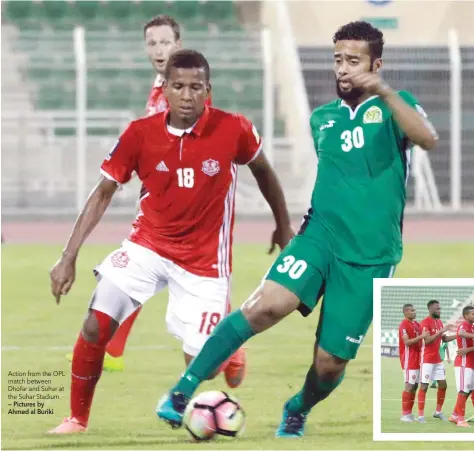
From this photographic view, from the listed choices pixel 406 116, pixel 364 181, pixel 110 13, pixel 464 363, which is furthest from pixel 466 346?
pixel 110 13

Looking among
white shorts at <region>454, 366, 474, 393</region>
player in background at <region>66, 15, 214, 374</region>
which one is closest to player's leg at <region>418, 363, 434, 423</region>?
white shorts at <region>454, 366, 474, 393</region>

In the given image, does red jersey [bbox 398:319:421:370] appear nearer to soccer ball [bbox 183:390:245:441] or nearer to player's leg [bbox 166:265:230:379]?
soccer ball [bbox 183:390:245:441]

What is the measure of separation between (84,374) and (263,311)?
3.10 feet

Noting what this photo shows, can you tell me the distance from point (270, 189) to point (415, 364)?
52.9 inches

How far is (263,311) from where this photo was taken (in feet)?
19.1

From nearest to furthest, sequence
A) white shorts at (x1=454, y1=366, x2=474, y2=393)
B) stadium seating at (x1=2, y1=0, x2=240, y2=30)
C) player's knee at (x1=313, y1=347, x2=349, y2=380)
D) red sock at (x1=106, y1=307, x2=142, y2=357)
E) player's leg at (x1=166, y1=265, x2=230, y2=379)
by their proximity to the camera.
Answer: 1. white shorts at (x1=454, y1=366, x2=474, y2=393)
2. player's knee at (x1=313, y1=347, x2=349, y2=380)
3. player's leg at (x1=166, y1=265, x2=230, y2=379)
4. red sock at (x1=106, y1=307, x2=142, y2=357)
5. stadium seating at (x1=2, y1=0, x2=240, y2=30)

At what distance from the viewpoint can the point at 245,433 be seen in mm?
6129

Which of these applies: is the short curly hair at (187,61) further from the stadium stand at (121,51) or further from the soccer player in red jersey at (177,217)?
the stadium stand at (121,51)

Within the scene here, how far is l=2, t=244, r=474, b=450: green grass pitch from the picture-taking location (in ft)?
19.4

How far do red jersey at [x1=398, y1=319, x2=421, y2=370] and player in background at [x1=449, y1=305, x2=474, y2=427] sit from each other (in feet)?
0.53

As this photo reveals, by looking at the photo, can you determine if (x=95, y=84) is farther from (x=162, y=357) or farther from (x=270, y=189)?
(x=270, y=189)

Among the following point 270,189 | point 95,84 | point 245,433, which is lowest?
point 245,433

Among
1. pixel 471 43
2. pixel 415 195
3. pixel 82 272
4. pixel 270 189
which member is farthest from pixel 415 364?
pixel 471 43

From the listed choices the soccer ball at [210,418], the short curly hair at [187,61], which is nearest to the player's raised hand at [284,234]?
the short curly hair at [187,61]
